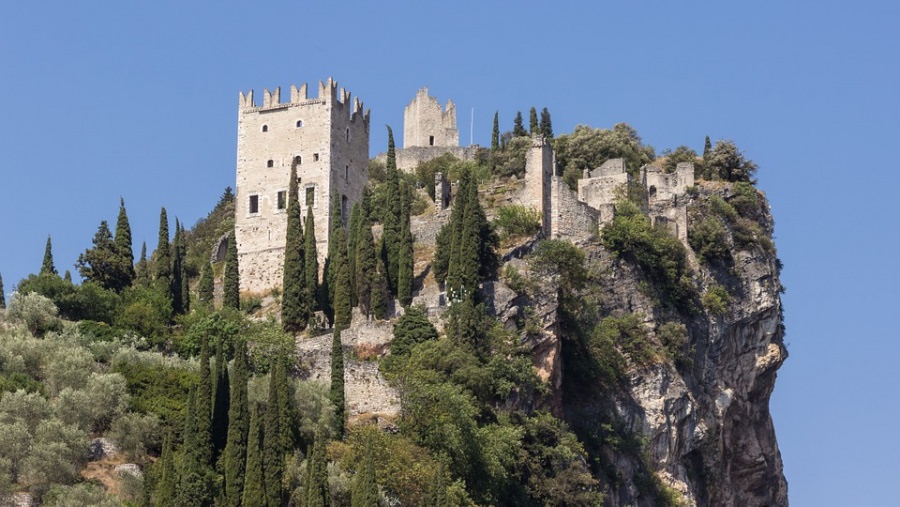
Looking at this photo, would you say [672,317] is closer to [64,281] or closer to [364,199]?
[364,199]

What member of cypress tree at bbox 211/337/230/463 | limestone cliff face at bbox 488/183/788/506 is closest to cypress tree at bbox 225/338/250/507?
cypress tree at bbox 211/337/230/463

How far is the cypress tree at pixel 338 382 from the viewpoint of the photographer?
55.5 m

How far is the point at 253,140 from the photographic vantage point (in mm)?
78625

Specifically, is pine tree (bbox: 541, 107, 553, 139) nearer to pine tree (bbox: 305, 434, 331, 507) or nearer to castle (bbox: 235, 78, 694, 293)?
castle (bbox: 235, 78, 694, 293)

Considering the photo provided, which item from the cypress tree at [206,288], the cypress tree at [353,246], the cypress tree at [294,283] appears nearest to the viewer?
the cypress tree at [353,246]

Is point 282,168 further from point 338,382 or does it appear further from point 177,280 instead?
point 338,382

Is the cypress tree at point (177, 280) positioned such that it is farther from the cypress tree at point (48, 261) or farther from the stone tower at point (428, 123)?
the stone tower at point (428, 123)

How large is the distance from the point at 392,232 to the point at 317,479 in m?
19.7

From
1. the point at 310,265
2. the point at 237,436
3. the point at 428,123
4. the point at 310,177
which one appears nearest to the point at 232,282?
the point at 310,265

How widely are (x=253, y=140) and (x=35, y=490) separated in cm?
3013

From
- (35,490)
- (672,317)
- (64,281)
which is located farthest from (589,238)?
(35,490)

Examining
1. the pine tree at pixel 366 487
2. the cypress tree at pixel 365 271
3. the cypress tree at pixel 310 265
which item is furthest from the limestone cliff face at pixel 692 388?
the pine tree at pixel 366 487

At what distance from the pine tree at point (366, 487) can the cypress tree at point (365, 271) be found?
599 inches

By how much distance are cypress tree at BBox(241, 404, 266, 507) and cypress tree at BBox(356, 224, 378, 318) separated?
14.3 metres
